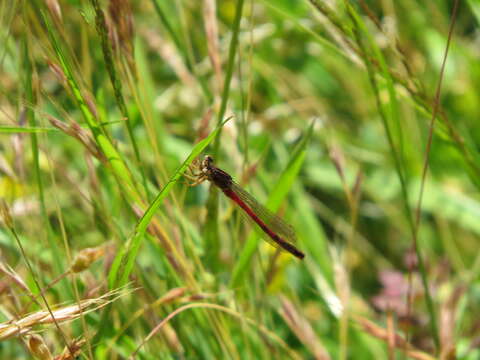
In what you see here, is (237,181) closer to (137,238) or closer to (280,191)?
(280,191)

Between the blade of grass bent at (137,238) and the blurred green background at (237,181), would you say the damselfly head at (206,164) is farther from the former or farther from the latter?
the blade of grass bent at (137,238)

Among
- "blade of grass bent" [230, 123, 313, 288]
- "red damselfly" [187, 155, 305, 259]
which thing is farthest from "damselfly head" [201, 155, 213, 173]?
"blade of grass bent" [230, 123, 313, 288]

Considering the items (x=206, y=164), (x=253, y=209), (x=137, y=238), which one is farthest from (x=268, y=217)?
(x=137, y=238)

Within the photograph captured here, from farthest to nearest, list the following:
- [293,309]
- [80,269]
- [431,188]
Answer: [431,188] → [293,309] → [80,269]

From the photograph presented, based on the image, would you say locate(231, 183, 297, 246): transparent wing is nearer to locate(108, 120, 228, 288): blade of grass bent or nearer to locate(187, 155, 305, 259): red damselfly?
locate(187, 155, 305, 259): red damselfly

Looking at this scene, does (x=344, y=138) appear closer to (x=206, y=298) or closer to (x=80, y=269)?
(x=206, y=298)

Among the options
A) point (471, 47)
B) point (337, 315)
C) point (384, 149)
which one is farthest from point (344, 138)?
point (337, 315)
